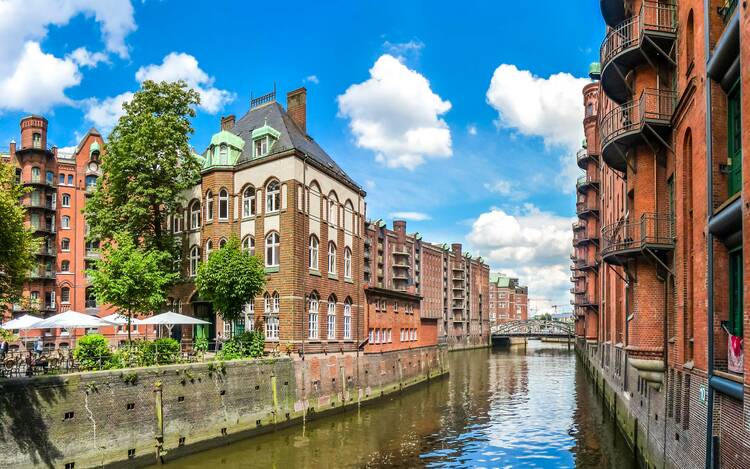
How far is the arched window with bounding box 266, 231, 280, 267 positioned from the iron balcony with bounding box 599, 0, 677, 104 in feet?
68.5

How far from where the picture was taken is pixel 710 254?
13547mm

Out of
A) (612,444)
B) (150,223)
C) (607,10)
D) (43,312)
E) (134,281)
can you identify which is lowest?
(612,444)

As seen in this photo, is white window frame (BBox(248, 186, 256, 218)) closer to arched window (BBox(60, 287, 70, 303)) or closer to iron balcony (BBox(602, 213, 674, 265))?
iron balcony (BBox(602, 213, 674, 265))

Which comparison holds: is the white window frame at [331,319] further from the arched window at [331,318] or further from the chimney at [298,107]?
the chimney at [298,107]

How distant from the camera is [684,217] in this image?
17.0 meters

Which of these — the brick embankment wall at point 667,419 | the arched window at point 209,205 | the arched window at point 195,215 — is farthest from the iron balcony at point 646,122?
the arched window at point 195,215

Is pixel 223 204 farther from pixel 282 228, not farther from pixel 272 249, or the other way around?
pixel 282 228

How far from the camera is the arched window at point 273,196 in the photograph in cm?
3541

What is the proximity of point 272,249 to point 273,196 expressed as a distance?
129 inches

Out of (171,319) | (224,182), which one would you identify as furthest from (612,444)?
(224,182)

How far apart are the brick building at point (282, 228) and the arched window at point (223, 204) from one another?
0.07m

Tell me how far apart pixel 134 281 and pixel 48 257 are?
36743 millimetres

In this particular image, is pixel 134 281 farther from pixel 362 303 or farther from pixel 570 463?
pixel 570 463

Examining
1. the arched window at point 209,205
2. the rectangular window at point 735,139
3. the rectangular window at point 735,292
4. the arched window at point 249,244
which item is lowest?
the rectangular window at point 735,292
